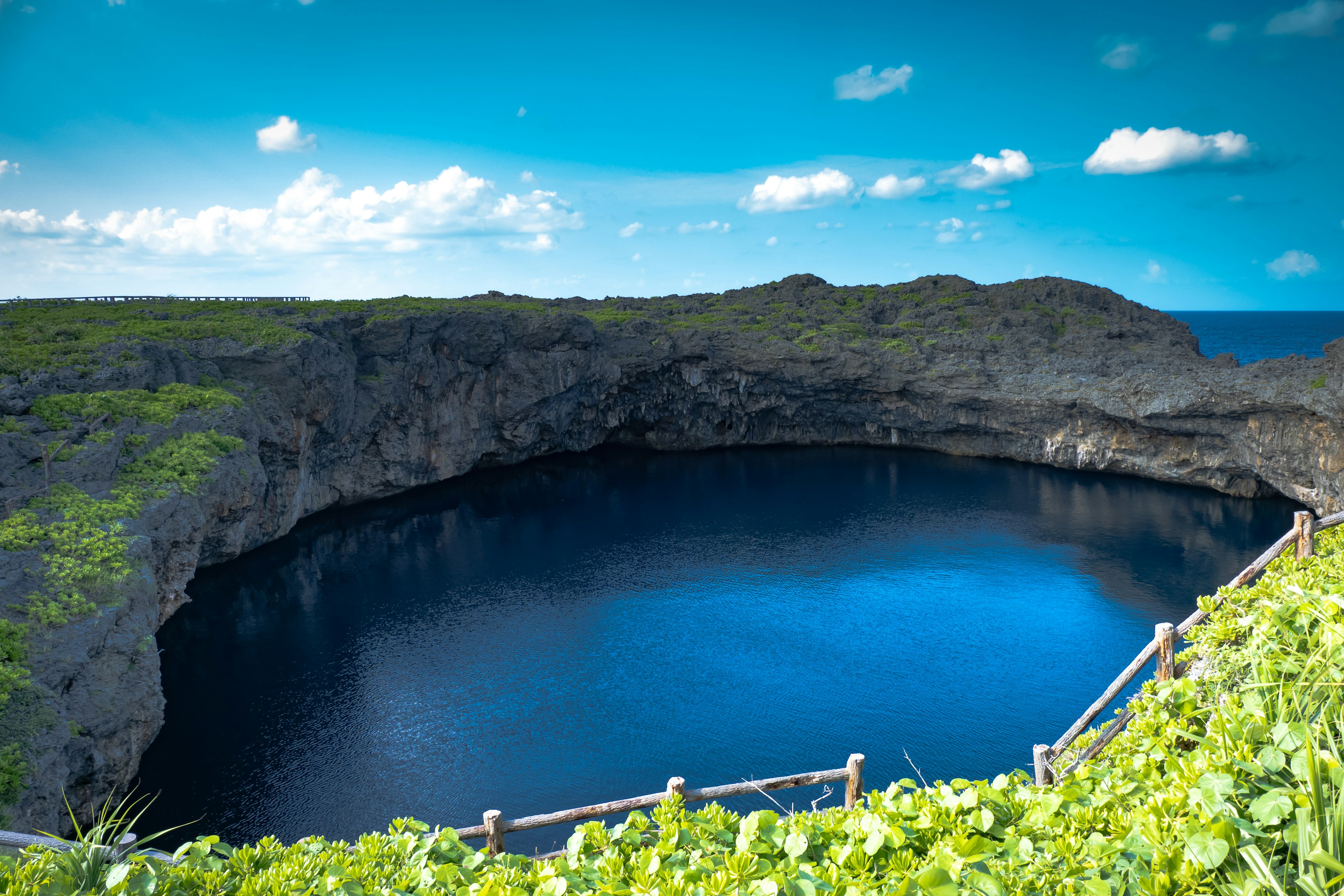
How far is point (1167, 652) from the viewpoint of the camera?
1127 centimetres

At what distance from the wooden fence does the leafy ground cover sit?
2.16 metres

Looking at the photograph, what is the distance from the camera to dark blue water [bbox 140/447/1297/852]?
21453 mm

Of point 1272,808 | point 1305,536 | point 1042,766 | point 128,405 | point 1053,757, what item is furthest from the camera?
point 128,405

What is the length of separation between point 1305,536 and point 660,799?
36.4ft

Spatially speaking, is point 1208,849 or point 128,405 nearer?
point 1208,849

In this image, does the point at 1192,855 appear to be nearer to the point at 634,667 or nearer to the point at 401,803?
the point at 401,803

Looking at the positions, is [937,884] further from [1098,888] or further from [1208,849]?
[1208,849]

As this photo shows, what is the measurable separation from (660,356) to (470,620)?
30.1 metres

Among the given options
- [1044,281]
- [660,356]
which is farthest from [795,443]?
[1044,281]

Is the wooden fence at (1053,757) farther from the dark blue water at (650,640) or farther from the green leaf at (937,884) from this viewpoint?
the dark blue water at (650,640)

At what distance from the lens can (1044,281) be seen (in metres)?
69.9

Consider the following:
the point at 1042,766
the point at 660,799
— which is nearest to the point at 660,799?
the point at 660,799

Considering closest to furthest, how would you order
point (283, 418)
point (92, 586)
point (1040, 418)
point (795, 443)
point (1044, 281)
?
point (92, 586) < point (283, 418) < point (1040, 418) < point (795, 443) < point (1044, 281)

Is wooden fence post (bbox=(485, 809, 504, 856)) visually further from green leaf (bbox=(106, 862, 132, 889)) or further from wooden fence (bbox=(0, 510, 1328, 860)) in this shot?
green leaf (bbox=(106, 862, 132, 889))
